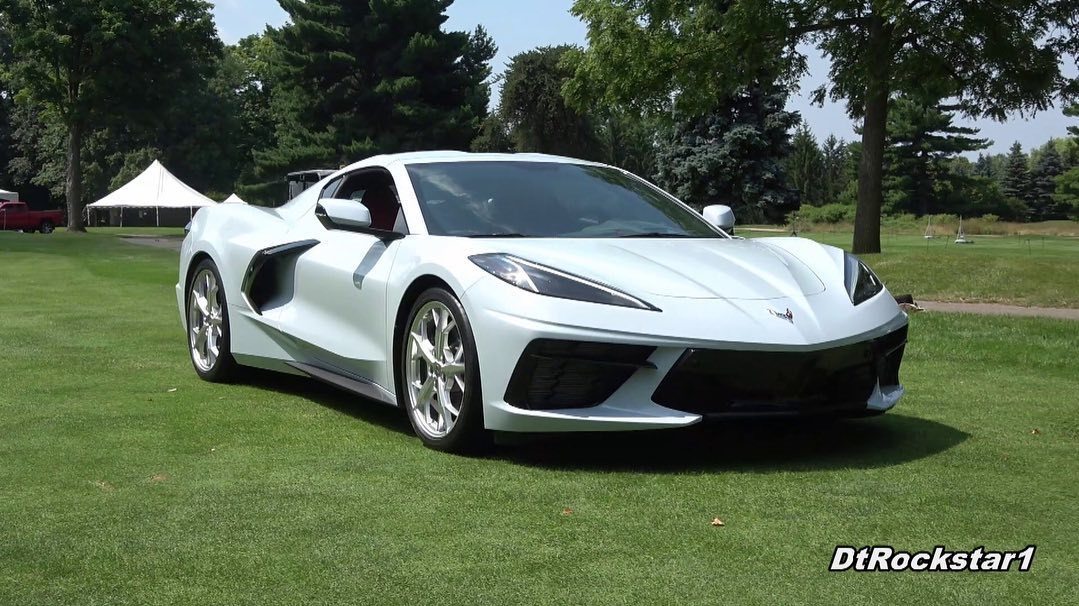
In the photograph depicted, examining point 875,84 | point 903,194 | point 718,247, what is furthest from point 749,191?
point 718,247

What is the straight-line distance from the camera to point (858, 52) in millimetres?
24609

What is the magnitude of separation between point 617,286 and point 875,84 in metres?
19.2

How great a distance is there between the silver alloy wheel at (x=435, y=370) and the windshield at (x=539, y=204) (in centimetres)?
46

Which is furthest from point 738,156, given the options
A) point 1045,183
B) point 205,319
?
point 205,319

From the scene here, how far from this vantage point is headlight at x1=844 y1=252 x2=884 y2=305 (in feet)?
17.6

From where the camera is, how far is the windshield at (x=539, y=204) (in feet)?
19.0

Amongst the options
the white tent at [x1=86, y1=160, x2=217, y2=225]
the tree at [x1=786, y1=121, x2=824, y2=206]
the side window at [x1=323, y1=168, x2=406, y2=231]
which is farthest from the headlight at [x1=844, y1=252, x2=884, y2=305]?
the tree at [x1=786, y1=121, x2=824, y2=206]

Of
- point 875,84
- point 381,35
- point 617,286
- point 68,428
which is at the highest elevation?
point 381,35

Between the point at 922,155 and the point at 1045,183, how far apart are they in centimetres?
1620

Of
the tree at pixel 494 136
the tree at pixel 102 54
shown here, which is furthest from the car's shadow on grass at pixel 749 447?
the tree at pixel 494 136

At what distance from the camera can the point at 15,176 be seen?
292 feet

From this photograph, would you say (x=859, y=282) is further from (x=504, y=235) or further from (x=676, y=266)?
(x=504, y=235)

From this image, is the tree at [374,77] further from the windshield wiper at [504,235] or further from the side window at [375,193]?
the windshield wiper at [504,235]

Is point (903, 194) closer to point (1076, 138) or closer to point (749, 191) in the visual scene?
point (1076, 138)
